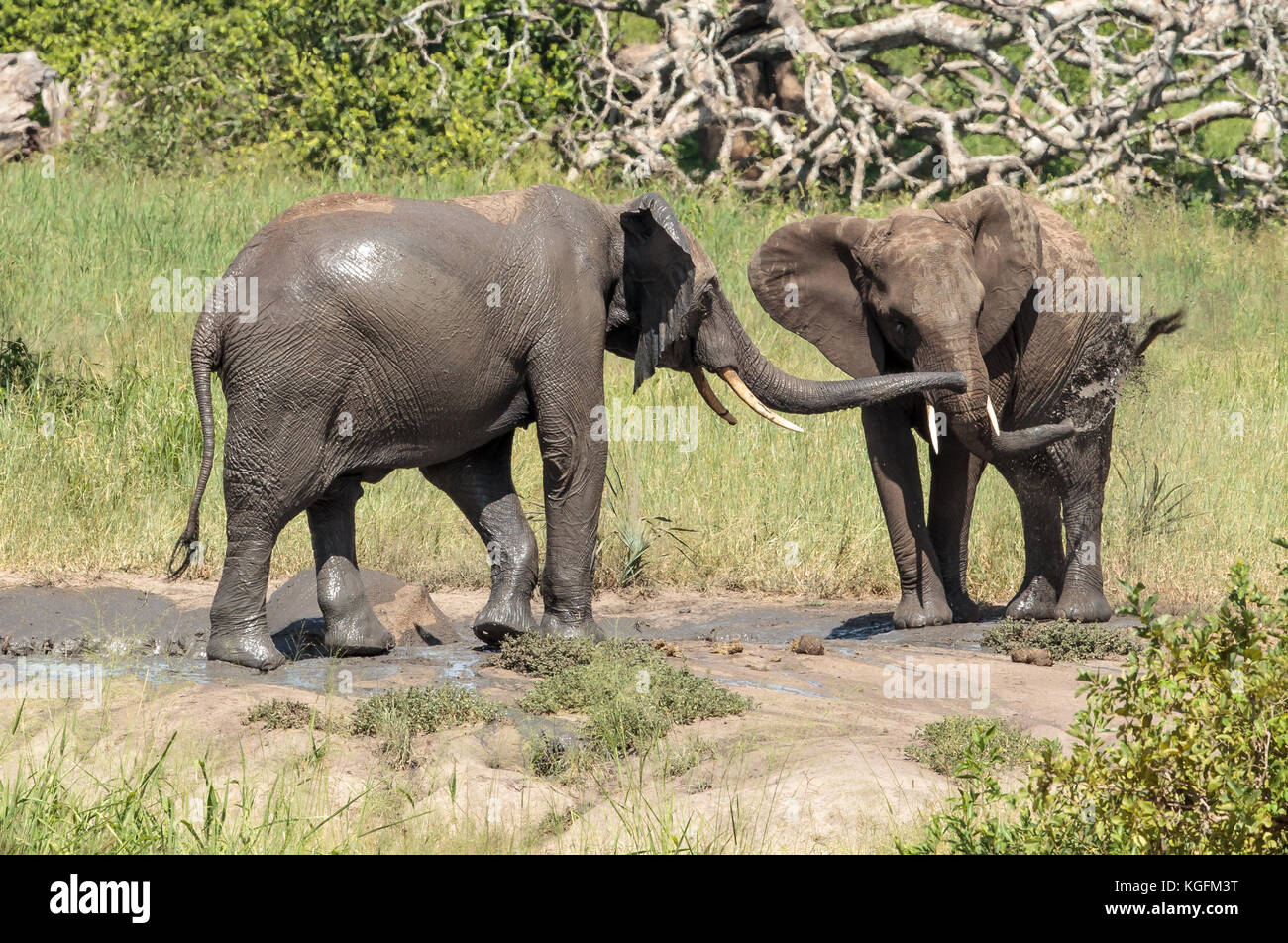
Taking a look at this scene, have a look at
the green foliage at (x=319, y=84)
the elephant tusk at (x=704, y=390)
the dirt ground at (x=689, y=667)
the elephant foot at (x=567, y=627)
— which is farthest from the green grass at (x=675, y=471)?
the green foliage at (x=319, y=84)

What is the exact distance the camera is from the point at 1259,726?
427 cm

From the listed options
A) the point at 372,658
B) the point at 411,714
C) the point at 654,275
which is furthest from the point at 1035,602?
the point at 411,714

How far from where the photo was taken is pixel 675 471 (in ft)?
35.0

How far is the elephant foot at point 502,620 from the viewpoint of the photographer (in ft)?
24.1

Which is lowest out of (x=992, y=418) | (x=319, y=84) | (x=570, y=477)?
(x=570, y=477)

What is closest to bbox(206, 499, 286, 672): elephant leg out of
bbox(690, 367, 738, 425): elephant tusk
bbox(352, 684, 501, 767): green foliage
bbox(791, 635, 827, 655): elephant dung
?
bbox(352, 684, 501, 767): green foliage

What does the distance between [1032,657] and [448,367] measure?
114 inches

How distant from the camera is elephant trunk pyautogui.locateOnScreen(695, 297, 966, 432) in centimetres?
748

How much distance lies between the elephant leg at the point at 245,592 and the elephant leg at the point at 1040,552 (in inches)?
153

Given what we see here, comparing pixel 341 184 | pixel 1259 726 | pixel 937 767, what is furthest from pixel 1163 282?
pixel 1259 726

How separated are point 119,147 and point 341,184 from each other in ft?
9.13

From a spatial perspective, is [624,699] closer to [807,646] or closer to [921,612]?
[807,646]

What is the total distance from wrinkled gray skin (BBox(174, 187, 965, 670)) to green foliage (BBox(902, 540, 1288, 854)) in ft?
9.92

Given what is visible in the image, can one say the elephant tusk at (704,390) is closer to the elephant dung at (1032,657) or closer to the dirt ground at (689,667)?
the dirt ground at (689,667)
